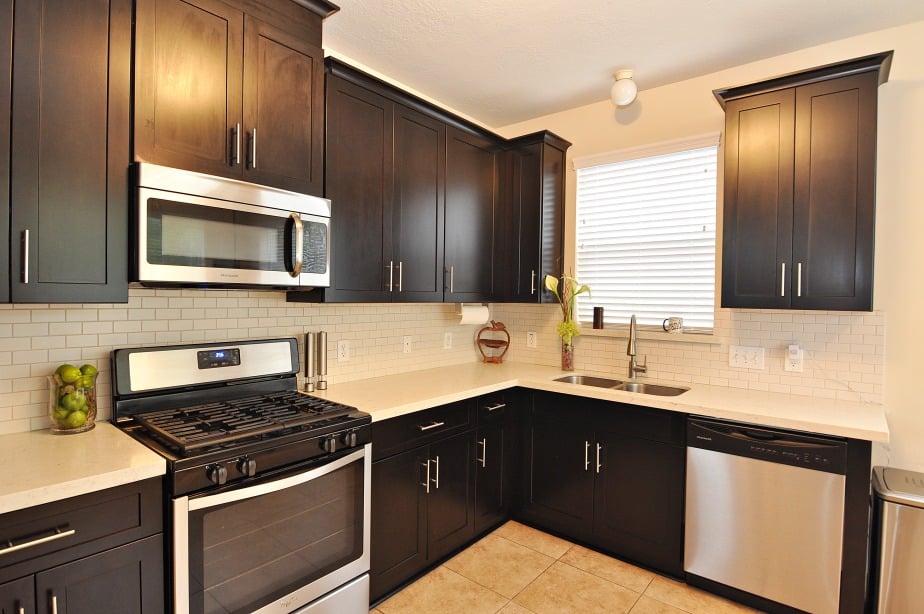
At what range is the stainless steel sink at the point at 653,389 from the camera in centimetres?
288

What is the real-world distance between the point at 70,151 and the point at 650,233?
9.51 ft

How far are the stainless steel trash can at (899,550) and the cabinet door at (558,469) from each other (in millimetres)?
1231

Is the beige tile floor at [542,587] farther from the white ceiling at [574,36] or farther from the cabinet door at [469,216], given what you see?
the white ceiling at [574,36]

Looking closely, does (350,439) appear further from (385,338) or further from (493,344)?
(493,344)

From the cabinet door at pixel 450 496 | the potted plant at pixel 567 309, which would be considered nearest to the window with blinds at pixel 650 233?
the potted plant at pixel 567 309

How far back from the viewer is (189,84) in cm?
179

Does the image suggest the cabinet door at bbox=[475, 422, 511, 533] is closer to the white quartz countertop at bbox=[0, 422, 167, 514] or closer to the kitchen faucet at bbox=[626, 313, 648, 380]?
the kitchen faucet at bbox=[626, 313, 648, 380]

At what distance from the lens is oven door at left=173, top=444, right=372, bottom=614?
1556mm

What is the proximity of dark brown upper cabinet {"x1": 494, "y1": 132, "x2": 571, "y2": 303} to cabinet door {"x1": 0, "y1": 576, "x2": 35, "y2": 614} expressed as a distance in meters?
2.64

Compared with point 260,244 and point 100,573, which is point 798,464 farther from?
point 100,573

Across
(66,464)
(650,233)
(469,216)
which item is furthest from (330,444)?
(650,233)

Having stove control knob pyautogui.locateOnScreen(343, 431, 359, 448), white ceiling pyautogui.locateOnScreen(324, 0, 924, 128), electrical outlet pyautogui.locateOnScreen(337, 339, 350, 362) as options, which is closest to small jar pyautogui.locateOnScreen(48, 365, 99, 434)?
stove control knob pyautogui.locateOnScreen(343, 431, 359, 448)

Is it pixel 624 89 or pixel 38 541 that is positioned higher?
pixel 624 89

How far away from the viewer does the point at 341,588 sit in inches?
78.6
